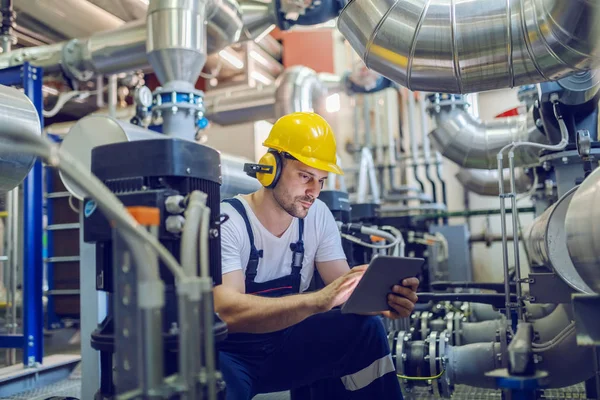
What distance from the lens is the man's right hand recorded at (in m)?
1.43

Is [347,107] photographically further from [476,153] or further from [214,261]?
[214,261]

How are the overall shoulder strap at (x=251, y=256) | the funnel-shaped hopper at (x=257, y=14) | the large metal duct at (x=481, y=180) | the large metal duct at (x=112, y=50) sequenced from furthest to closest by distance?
the large metal duct at (x=481, y=180) → the funnel-shaped hopper at (x=257, y=14) → the large metal duct at (x=112, y=50) → the overall shoulder strap at (x=251, y=256)

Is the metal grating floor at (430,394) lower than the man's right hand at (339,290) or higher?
lower

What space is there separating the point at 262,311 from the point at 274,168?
46 cm

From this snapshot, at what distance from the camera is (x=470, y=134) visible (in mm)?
3592

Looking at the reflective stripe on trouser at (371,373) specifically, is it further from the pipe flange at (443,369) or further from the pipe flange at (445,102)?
the pipe flange at (445,102)

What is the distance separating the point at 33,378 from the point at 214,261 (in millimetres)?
1694

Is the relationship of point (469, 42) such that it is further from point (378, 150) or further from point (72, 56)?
point (378, 150)

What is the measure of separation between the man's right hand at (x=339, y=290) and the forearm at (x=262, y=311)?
17 millimetres

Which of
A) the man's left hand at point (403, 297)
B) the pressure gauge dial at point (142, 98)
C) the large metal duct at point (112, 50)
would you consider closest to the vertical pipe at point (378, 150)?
the large metal duct at point (112, 50)

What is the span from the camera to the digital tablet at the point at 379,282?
1335 mm

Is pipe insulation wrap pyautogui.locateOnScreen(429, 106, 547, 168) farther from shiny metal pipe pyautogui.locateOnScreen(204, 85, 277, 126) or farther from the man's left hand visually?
the man's left hand

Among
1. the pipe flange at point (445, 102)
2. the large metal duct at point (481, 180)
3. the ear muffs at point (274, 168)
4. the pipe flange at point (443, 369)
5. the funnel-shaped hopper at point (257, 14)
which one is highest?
the funnel-shaped hopper at point (257, 14)

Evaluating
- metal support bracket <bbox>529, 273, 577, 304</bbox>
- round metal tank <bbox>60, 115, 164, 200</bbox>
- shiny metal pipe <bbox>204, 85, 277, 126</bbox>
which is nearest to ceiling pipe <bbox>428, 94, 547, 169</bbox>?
shiny metal pipe <bbox>204, 85, 277, 126</bbox>
